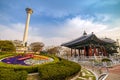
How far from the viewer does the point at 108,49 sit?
156ft

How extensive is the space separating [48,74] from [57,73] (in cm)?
74

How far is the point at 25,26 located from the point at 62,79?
36.0m

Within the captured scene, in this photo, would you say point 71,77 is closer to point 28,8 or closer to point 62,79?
point 62,79

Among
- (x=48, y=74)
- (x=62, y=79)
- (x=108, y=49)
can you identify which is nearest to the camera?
(x=48, y=74)

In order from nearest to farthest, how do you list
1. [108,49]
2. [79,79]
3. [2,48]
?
[79,79] < [2,48] < [108,49]

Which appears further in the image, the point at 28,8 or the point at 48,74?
the point at 28,8

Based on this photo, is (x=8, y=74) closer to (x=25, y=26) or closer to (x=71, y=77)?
(x=71, y=77)

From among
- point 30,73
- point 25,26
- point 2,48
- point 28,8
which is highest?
point 28,8

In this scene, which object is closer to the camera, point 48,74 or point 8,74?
point 8,74

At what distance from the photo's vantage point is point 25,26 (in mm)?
41875

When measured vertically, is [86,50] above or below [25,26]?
below

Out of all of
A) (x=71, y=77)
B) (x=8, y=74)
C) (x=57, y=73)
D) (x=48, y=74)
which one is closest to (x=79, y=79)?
(x=71, y=77)

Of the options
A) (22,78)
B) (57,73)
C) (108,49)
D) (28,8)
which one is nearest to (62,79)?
(57,73)

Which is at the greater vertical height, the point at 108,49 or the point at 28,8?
the point at 28,8
